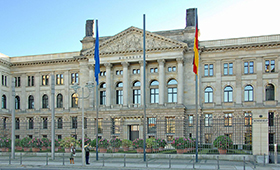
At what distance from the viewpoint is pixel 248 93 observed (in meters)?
54.4

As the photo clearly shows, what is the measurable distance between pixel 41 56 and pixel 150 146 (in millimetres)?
38225

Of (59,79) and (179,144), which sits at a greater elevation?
(59,79)

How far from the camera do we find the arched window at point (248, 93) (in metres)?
54.2

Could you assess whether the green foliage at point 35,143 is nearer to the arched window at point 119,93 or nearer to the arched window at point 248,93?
the arched window at point 119,93

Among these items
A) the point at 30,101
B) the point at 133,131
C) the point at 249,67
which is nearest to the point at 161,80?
the point at 133,131

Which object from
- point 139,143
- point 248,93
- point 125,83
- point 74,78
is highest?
point 74,78

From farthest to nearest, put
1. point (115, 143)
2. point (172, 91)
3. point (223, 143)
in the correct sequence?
point (172, 91) < point (115, 143) < point (223, 143)

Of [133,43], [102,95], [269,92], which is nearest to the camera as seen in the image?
[269,92]

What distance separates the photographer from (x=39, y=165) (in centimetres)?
2905

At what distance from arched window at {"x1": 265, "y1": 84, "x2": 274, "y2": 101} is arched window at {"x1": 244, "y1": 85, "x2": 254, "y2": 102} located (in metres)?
2.11

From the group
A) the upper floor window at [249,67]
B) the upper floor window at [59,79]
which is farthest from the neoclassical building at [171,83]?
the upper floor window at [59,79]

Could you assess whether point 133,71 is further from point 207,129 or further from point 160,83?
point 207,129

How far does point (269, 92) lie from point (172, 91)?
1550cm

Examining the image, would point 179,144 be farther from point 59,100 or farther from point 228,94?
point 59,100
